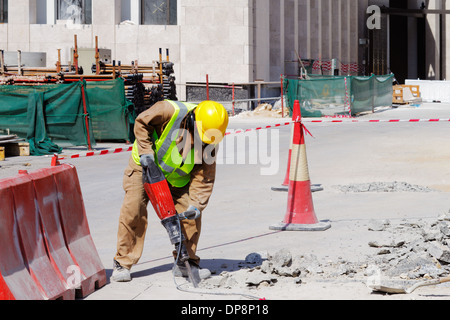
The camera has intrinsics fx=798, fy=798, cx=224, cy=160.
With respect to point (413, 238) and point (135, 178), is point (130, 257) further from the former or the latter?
point (413, 238)

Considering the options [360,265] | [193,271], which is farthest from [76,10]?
[360,265]

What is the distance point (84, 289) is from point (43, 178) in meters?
1.01

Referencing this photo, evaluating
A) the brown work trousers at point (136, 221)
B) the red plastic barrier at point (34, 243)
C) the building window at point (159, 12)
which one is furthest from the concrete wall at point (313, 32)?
the red plastic barrier at point (34, 243)

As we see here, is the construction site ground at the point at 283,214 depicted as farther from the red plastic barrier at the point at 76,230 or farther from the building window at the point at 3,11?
the building window at the point at 3,11

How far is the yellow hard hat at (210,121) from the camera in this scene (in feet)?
22.8

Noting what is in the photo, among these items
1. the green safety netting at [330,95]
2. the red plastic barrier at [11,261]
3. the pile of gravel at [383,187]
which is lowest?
the pile of gravel at [383,187]

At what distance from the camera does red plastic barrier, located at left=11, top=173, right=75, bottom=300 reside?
6.07 metres

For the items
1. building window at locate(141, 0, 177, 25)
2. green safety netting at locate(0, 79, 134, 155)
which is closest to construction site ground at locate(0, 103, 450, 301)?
green safety netting at locate(0, 79, 134, 155)

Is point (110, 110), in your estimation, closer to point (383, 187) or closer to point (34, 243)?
point (383, 187)

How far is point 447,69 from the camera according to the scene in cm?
6425

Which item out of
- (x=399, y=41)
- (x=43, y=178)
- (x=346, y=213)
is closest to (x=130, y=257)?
(x=43, y=178)

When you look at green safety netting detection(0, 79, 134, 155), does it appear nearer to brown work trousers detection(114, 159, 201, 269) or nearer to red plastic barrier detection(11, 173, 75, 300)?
brown work trousers detection(114, 159, 201, 269)

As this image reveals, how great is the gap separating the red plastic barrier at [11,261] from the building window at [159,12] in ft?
120

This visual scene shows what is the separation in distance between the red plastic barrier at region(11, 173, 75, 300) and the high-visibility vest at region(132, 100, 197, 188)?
1169mm
